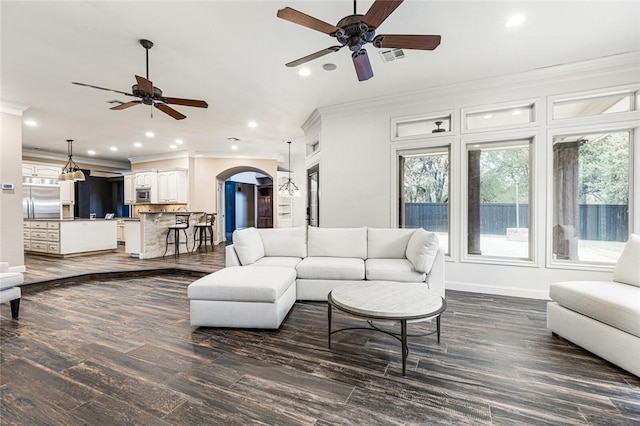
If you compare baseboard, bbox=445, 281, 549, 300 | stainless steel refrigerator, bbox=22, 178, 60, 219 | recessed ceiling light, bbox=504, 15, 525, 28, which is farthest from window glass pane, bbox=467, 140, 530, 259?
stainless steel refrigerator, bbox=22, 178, 60, 219

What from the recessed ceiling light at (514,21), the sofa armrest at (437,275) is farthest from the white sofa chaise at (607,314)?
the recessed ceiling light at (514,21)

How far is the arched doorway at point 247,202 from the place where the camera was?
1101 centimetres

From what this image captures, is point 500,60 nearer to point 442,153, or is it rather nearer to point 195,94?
point 442,153

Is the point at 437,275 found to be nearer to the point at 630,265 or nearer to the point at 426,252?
the point at 426,252

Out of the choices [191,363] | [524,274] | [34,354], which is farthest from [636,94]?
[34,354]

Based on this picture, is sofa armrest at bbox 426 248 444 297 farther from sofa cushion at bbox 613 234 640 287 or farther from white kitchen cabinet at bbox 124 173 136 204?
white kitchen cabinet at bbox 124 173 136 204

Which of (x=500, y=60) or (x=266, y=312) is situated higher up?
(x=500, y=60)

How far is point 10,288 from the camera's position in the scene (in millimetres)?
3102

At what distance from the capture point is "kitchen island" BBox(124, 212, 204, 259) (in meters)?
6.31

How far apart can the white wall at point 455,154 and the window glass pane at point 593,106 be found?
144 millimetres

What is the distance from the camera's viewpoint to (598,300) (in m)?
2.31

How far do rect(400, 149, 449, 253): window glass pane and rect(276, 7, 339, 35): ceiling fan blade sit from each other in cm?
296

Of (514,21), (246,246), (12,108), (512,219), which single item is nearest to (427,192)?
(512,219)

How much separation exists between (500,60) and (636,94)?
1.66 metres
